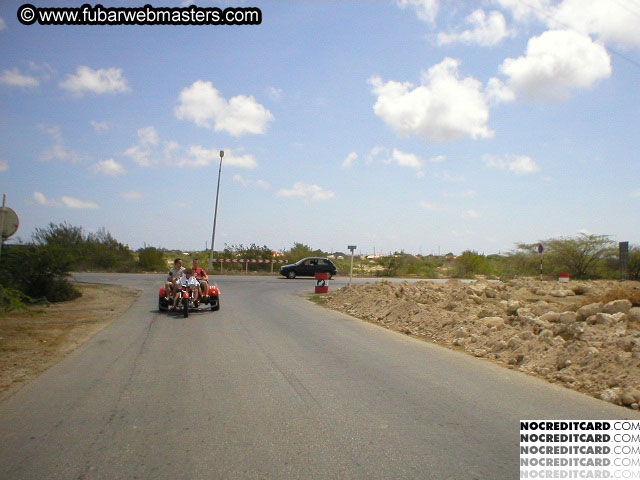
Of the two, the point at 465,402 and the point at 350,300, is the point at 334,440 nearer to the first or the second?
the point at 465,402

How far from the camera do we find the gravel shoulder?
8.34 meters

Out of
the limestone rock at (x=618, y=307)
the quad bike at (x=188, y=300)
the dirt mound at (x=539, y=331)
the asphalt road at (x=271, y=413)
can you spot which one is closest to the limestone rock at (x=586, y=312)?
the dirt mound at (x=539, y=331)

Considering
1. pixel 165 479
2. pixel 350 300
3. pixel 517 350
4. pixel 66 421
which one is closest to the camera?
pixel 165 479

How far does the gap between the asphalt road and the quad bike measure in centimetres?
407

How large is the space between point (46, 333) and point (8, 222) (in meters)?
2.76

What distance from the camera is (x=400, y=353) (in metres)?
10.2

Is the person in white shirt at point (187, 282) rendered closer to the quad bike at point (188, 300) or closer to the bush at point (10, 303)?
the quad bike at point (188, 300)

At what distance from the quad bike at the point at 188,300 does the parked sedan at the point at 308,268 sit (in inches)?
822

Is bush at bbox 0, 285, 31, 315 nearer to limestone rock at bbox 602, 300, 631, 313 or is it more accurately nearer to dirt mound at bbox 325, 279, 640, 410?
dirt mound at bbox 325, 279, 640, 410

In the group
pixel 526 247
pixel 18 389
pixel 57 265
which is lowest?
pixel 18 389

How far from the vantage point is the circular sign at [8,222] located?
11.4 metres

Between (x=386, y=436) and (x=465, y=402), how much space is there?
183 centimetres

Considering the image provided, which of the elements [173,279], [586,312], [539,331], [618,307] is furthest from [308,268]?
[539,331]

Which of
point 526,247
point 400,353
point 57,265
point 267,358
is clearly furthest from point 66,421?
point 526,247
